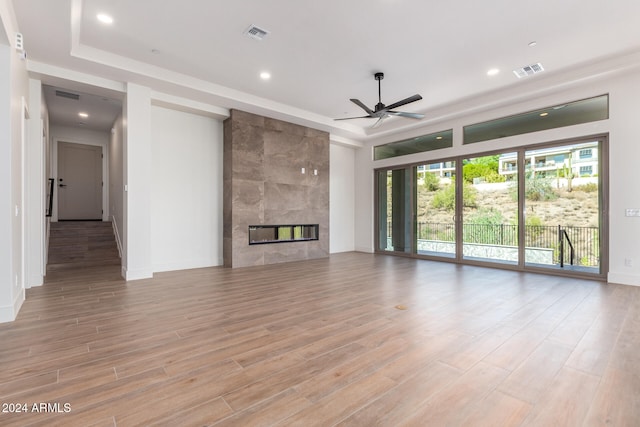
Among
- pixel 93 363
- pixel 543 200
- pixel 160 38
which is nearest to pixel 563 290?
pixel 543 200

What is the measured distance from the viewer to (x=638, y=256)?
463cm

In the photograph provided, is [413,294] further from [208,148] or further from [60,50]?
[60,50]

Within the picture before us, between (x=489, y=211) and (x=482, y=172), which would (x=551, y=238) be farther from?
(x=482, y=172)

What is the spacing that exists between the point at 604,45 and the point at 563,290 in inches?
135

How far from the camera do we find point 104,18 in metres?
3.65

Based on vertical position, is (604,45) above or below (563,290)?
above

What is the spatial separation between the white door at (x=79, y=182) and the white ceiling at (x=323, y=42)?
4655 millimetres

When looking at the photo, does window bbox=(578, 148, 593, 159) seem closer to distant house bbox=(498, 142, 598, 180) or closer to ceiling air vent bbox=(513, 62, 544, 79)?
distant house bbox=(498, 142, 598, 180)

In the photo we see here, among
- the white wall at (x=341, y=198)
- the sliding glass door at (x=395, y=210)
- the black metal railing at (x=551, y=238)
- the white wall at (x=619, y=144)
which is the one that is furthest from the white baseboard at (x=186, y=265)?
the white wall at (x=619, y=144)

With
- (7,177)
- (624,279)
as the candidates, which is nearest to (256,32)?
(7,177)

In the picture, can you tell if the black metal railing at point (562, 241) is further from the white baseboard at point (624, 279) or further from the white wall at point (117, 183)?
the white wall at point (117, 183)

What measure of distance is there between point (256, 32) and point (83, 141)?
7.25 metres

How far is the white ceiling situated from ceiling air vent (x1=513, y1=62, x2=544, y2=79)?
0.12 meters

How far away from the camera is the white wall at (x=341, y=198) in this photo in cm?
870
